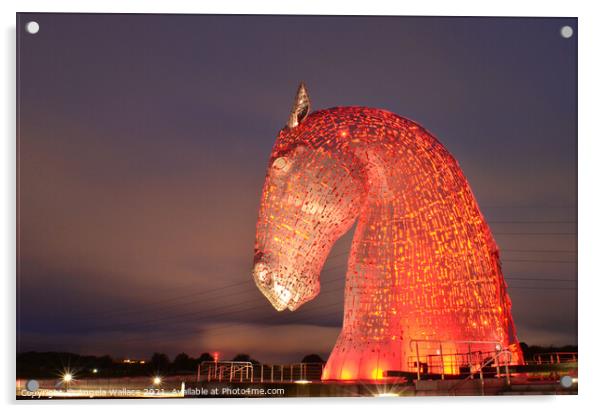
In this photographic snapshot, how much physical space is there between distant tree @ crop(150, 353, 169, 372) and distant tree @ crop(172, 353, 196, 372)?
8 cm

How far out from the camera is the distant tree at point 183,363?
892 cm

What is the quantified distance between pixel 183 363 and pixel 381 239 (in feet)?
7.56

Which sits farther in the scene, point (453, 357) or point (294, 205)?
point (294, 205)

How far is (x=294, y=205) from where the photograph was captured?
29.3ft

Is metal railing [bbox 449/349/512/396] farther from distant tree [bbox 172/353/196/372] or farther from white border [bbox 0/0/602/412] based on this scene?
distant tree [bbox 172/353/196/372]

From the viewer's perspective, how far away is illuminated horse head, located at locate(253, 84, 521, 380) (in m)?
8.67

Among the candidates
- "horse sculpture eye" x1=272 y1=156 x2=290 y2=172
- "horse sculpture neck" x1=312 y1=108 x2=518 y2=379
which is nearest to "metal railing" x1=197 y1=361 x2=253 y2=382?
"horse sculpture neck" x1=312 y1=108 x2=518 y2=379

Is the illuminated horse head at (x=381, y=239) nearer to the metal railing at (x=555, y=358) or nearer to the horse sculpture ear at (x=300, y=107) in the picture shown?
the horse sculpture ear at (x=300, y=107)

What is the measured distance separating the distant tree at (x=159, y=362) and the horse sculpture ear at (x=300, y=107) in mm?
2614

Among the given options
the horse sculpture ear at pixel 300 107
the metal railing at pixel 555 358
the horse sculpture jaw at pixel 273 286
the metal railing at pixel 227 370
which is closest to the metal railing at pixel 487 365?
the metal railing at pixel 555 358

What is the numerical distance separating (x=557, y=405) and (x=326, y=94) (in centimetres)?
379

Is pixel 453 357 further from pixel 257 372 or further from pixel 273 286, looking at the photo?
pixel 257 372
